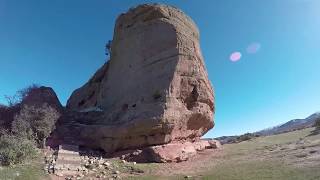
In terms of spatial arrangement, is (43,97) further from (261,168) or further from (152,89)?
(261,168)

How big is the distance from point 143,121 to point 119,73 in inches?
317

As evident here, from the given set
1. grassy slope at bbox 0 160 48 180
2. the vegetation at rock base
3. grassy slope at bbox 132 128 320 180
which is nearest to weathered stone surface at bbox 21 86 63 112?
the vegetation at rock base

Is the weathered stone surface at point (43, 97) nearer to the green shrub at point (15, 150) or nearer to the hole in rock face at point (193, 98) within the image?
the green shrub at point (15, 150)

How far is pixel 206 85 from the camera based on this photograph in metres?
26.8

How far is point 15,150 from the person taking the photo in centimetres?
1839

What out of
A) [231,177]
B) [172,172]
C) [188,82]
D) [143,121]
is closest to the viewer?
[231,177]

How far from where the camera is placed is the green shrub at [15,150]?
18.0m

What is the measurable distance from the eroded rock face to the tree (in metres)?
3.36

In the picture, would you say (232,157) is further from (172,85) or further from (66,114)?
(66,114)

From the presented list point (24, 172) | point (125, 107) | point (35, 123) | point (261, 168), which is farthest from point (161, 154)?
point (35, 123)

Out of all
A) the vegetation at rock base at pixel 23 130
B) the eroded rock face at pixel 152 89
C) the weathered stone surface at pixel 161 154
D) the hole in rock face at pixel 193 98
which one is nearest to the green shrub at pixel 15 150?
the vegetation at rock base at pixel 23 130

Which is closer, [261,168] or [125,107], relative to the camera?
[261,168]

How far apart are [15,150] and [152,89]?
9.76 metres

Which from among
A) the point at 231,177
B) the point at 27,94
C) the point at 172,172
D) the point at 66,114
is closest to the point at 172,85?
the point at 172,172
